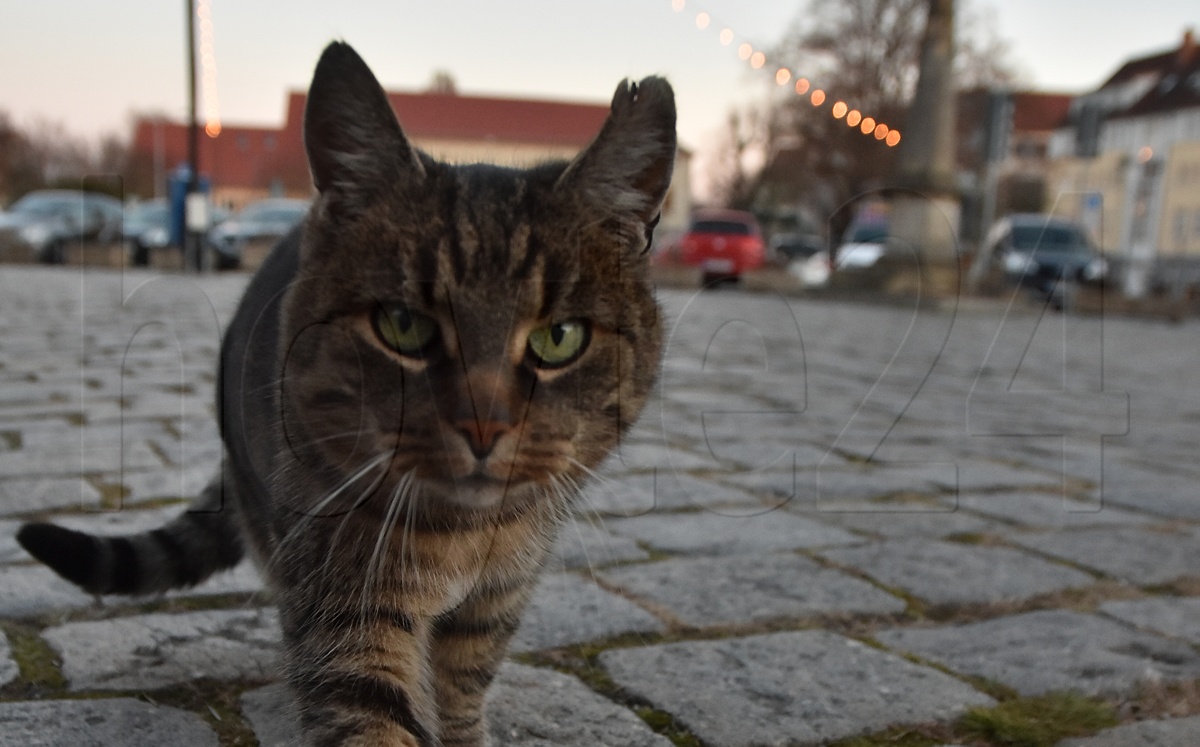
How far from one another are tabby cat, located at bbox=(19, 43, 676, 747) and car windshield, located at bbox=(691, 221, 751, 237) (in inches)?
876

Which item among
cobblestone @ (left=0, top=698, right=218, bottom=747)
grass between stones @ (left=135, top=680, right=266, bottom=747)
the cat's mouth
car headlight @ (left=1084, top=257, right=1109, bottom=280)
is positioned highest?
car headlight @ (left=1084, top=257, right=1109, bottom=280)

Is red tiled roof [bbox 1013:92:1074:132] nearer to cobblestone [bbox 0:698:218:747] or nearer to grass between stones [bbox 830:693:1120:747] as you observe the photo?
grass between stones [bbox 830:693:1120:747]

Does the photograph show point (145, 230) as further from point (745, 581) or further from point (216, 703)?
point (216, 703)

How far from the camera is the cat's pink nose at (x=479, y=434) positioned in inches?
60.6

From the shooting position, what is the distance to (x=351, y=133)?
1.76 meters

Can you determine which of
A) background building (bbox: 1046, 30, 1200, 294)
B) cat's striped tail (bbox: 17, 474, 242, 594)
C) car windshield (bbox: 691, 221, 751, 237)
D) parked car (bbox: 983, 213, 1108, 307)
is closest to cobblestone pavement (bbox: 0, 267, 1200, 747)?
cat's striped tail (bbox: 17, 474, 242, 594)

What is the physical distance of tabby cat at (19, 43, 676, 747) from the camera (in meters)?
1.58

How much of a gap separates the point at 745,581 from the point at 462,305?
134 cm

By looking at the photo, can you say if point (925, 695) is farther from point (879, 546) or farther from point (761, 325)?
point (761, 325)

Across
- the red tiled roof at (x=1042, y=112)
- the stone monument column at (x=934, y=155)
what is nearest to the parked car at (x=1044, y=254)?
the stone monument column at (x=934, y=155)

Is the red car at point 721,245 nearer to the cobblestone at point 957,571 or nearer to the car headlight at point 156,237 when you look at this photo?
the car headlight at point 156,237

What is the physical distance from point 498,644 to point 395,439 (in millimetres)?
500

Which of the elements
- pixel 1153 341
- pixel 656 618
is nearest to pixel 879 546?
pixel 656 618

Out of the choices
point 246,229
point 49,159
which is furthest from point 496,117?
point 246,229
